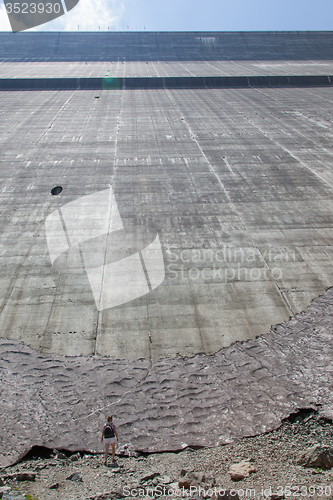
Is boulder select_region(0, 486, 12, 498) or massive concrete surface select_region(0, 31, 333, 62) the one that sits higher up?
massive concrete surface select_region(0, 31, 333, 62)

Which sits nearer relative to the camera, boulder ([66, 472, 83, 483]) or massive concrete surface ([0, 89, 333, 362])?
boulder ([66, 472, 83, 483])

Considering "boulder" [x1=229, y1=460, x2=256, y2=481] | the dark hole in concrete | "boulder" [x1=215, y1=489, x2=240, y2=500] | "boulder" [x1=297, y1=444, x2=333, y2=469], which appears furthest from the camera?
the dark hole in concrete

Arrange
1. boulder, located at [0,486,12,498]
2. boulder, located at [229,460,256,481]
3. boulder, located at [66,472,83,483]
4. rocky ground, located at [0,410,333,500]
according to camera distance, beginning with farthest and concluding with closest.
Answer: boulder, located at [66,472,83,483]
boulder, located at [229,460,256,481]
rocky ground, located at [0,410,333,500]
boulder, located at [0,486,12,498]

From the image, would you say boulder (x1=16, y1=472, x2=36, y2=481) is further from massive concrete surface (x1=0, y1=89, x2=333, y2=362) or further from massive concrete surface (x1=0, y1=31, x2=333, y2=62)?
massive concrete surface (x1=0, y1=31, x2=333, y2=62)

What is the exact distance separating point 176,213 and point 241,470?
10826 millimetres

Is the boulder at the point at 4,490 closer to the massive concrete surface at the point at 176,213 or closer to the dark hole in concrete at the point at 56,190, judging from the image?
the massive concrete surface at the point at 176,213

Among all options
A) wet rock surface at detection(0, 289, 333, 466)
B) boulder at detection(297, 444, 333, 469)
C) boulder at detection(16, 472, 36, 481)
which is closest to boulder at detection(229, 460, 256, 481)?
boulder at detection(297, 444, 333, 469)

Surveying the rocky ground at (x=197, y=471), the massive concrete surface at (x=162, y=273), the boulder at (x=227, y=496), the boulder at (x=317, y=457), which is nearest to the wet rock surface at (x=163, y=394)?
the massive concrete surface at (x=162, y=273)

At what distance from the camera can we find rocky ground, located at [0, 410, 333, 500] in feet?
16.8

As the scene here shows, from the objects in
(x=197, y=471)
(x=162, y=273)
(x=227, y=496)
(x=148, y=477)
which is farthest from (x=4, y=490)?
(x=162, y=273)

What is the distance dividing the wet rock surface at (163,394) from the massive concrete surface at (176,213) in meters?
0.58

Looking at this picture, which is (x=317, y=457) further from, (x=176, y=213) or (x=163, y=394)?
(x=176, y=213)

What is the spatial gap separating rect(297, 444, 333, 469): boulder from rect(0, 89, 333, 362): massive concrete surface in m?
3.74

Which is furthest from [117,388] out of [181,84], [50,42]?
[50,42]
